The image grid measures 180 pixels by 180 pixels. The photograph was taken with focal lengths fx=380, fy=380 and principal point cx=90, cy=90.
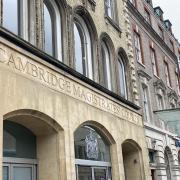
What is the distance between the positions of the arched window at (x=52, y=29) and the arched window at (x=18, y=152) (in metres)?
3.02

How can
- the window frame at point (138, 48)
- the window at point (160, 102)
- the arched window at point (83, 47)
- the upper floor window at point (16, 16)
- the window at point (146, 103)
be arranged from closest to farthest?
the upper floor window at point (16, 16) → the arched window at point (83, 47) → the window at point (146, 103) → the window frame at point (138, 48) → the window at point (160, 102)

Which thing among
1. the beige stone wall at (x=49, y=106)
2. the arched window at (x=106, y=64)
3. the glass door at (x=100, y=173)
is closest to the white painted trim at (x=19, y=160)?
the beige stone wall at (x=49, y=106)

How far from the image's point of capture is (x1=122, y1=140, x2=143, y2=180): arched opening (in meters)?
16.0

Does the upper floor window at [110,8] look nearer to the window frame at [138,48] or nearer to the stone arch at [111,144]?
the window frame at [138,48]

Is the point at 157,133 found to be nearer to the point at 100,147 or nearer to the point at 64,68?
the point at 100,147

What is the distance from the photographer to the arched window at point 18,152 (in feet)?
31.1

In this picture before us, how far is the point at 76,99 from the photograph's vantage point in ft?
39.0

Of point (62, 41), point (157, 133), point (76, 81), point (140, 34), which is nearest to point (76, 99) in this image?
point (76, 81)

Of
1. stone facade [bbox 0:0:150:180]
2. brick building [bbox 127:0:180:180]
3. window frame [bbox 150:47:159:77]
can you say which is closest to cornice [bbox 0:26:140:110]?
stone facade [bbox 0:0:150:180]

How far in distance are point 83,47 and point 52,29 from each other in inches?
88.3

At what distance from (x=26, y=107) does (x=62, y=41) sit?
406 centimetres

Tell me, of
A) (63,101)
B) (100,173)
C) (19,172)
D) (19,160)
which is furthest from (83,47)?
(19,172)

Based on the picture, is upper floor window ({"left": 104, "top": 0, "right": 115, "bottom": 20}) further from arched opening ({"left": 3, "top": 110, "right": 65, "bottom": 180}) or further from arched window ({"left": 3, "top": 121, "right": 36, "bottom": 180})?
arched window ({"left": 3, "top": 121, "right": 36, "bottom": 180})

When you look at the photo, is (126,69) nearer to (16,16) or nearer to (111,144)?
(111,144)
